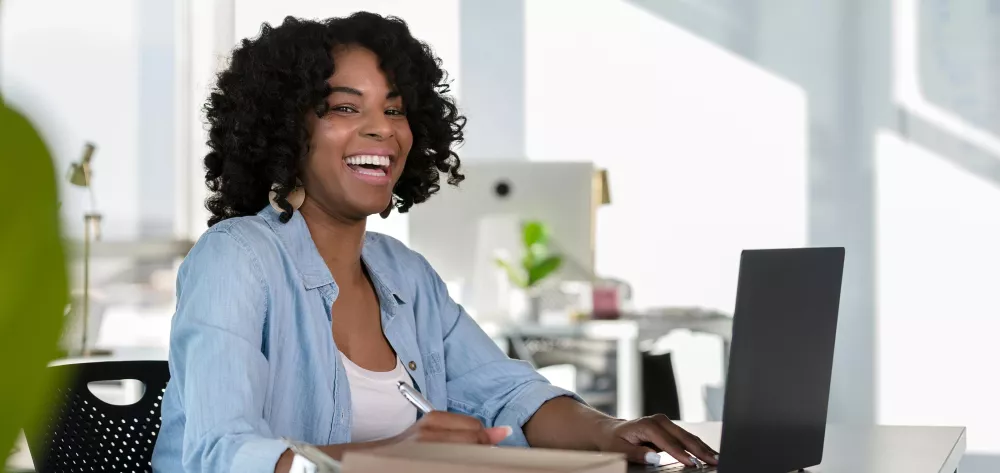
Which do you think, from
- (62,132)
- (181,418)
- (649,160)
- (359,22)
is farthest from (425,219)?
(62,132)

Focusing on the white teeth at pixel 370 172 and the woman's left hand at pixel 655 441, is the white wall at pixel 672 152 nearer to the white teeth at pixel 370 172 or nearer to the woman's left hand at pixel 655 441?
the white teeth at pixel 370 172

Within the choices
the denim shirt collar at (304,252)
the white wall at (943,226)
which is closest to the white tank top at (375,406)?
the denim shirt collar at (304,252)

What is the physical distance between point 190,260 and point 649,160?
4.12m

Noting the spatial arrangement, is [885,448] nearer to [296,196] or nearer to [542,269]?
[296,196]

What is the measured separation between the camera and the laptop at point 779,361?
1072 millimetres

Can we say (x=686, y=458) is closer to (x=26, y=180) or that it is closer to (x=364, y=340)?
(x=364, y=340)

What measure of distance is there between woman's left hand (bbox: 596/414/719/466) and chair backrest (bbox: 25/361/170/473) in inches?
24.8

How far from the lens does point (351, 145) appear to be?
1.59 m

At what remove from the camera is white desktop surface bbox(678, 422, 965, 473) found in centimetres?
133

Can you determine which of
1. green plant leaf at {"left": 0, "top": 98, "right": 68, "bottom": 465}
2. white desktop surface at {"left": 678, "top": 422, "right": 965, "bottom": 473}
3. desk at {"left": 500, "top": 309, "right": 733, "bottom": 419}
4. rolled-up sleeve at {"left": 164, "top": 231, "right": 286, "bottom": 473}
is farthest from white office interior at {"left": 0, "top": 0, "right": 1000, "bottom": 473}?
green plant leaf at {"left": 0, "top": 98, "right": 68, "bottom": 465}

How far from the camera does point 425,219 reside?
404cm

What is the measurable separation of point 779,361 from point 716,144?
168 inches

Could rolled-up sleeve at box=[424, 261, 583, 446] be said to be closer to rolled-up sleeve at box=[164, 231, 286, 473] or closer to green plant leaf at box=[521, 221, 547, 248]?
rolled-up sleeve at box=[164, 231, 286, 473]

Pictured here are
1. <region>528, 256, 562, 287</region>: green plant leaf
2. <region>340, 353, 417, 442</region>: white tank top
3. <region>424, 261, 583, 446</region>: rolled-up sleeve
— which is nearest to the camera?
<region>340, 353, 417, 442</region>: white tank top
